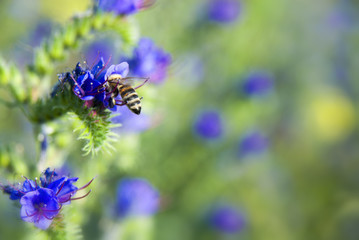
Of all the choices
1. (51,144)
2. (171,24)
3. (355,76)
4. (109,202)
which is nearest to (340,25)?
(355,76)

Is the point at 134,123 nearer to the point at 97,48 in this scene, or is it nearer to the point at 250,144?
the point at 97,48

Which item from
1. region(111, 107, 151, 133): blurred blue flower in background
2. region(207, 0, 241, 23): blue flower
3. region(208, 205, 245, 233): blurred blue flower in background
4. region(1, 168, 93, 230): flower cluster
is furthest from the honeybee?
region(208, 205, 245, 233): blurred blue flower in background

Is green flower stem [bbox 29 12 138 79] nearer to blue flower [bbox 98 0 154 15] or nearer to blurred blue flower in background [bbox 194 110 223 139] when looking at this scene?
blue flower [bbox 98 0 154 15]

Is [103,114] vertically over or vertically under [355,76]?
under

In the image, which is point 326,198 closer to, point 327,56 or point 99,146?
point 327,56

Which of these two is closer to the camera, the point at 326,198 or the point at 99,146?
the point at 99,146

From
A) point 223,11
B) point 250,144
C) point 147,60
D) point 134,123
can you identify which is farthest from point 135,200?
point 223,11
